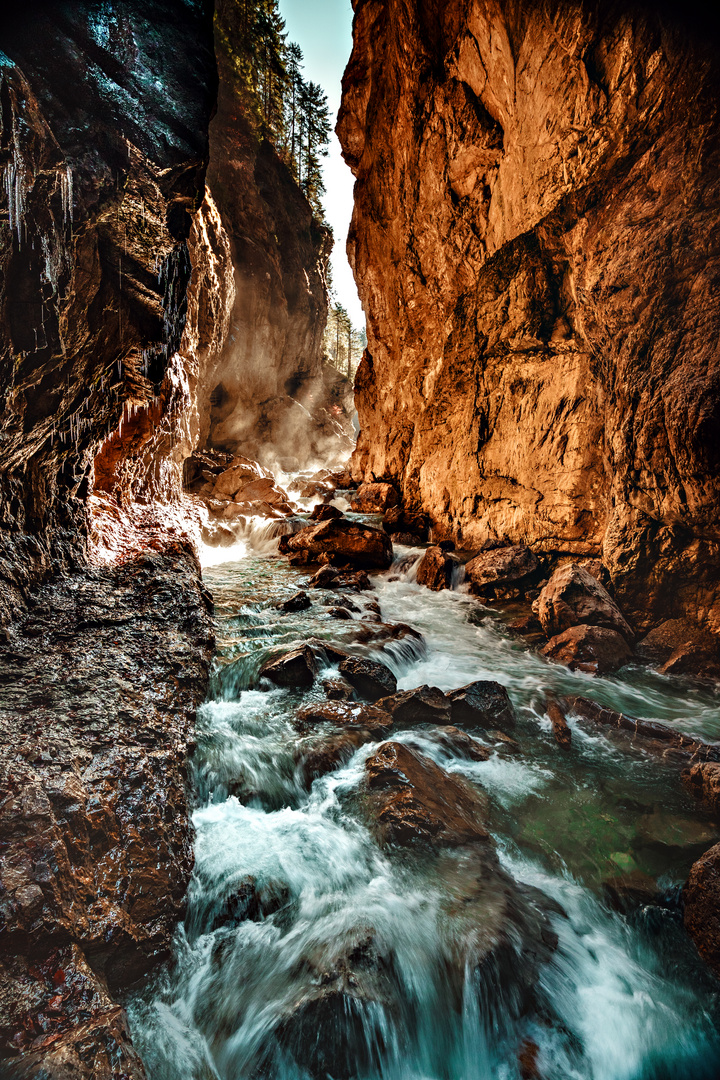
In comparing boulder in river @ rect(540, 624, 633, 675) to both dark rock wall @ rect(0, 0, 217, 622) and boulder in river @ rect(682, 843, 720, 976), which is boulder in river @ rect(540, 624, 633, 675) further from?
dark rock wall @ rect(0, 0, 217, 622)

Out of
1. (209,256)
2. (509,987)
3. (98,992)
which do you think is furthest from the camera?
(209,256)

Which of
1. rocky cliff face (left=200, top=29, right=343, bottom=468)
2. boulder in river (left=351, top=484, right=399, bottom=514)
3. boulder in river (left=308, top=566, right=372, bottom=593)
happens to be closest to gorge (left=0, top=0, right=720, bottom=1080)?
boulder in river (left=308, top=566, right=372, bottom=593)

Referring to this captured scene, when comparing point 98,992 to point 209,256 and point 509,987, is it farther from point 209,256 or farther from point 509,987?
point 209,256

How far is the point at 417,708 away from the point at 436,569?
6.39 meters

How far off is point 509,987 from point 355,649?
471 cm

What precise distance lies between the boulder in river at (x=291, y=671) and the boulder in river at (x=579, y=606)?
471cm

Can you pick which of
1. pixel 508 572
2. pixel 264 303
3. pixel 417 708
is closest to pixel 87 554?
pixel 417 708

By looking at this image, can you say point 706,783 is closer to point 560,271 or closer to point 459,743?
point 459,743

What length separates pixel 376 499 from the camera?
18953 millimetres

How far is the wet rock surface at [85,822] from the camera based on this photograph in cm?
188

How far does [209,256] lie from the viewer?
15.3 m

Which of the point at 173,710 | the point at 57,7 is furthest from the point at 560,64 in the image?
the point at 173,710

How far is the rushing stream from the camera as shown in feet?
7.99

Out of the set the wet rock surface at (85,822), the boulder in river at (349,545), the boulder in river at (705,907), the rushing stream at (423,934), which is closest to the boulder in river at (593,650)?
the rushing stream at (423,934)
